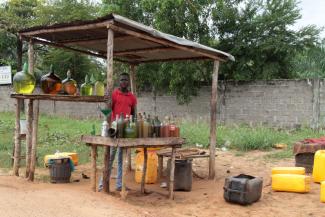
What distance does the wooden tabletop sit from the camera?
18.9 ft

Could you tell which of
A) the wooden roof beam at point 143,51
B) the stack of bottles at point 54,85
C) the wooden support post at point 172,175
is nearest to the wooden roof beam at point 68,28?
the stack of bottles at point 54,85

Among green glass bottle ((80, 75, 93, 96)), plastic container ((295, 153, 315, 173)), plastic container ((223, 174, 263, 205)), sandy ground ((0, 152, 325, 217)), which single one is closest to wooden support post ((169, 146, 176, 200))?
sandy ground ((0, 152, 325, 217))

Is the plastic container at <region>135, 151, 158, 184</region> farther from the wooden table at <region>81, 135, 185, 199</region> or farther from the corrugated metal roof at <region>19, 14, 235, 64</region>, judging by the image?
the corrugated metal roof at <region>19, 14, 235, 64</region>

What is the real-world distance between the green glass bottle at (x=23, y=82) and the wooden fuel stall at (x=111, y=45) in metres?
0.19

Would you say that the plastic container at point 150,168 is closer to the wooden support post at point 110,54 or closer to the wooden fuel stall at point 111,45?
the wooden fuel stall at point 111,45

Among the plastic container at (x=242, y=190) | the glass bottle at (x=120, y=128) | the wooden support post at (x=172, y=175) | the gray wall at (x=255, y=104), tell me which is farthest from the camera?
the gray wall at (x=255, y=104)

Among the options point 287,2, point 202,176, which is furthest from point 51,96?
point 287,2

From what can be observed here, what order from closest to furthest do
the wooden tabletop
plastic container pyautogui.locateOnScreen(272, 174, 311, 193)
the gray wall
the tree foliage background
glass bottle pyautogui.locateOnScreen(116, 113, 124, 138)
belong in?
1. the wooden tabletop
2. glass bottle pyautogui.locateOnScreen(116, 113, 124, 138)
3. plastic container pyautogui.locateOnScreen(272, 174, 311, 193)
4. the gray wall
5. the tree foliage background

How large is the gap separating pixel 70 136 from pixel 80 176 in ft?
17.2

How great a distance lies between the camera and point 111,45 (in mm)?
5848

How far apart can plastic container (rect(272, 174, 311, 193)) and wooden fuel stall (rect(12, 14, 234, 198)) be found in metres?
1.48

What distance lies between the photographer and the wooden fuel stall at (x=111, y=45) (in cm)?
595

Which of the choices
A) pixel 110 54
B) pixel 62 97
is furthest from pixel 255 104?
pixel 110 54

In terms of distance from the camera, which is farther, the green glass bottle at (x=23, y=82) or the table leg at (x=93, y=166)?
the green glass bottle at (x=23, y=82)
